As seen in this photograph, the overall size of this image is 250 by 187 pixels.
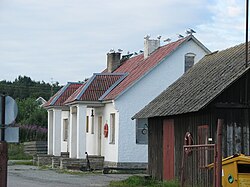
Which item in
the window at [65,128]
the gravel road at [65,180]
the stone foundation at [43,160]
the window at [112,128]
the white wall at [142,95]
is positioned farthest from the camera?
the window at [65,128]

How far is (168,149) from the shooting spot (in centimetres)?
2506

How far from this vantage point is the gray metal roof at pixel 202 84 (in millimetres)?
21156

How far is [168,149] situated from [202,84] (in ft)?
9.66

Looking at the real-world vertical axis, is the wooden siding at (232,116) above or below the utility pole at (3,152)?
above

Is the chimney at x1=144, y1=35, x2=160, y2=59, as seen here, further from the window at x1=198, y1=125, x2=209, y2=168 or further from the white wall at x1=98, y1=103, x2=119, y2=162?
the window at x1=198, y1=125, x2=209, y2=168

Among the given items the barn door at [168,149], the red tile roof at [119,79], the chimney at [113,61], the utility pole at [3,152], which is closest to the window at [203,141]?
the barn door at [168,149]

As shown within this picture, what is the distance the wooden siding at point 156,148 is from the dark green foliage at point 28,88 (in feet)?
263

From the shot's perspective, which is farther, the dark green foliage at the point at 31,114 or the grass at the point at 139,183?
the dark green foliage at the point at 31,114

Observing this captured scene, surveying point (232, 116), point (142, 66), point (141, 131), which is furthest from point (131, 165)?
point (232, 116)

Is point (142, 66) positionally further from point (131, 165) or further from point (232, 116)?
point (232, 116)

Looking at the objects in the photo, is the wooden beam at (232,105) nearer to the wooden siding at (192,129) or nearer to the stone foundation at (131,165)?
the wooden siding at (192,129)

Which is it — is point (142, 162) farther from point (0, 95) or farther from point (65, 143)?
point (0, 95)

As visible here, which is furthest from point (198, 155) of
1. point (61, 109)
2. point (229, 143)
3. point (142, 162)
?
point (61, 109)

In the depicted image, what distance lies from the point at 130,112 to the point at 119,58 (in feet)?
33.7
